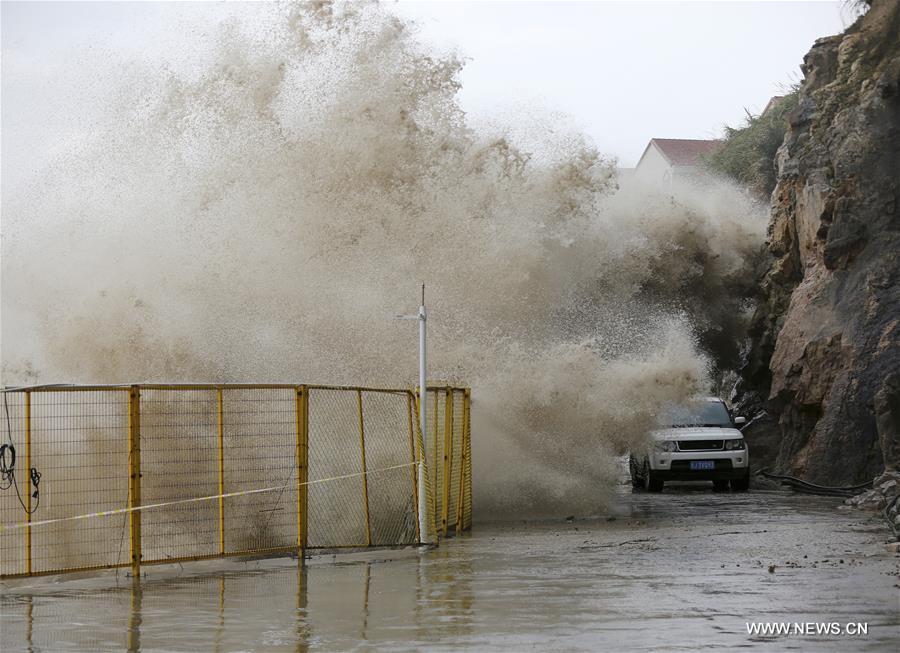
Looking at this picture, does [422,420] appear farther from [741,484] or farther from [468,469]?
[741,484]

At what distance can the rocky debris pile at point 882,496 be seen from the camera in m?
17.1

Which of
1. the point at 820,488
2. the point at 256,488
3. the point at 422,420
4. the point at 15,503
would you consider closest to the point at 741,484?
the point at 820,488

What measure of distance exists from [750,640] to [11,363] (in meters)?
16.6

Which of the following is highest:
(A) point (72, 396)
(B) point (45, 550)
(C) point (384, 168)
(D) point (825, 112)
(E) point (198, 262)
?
(D) point (825, 112)

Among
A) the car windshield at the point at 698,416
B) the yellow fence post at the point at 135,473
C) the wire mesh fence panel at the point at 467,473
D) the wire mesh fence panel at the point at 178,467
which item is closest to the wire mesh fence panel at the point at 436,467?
the wire mesh fence panel at the point at 467,473

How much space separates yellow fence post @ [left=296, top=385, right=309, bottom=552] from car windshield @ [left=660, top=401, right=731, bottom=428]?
37.2ft

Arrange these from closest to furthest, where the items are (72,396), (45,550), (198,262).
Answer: (45,550) → (72,396) → (198,262)

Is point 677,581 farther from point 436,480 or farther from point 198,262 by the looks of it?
point 198,262

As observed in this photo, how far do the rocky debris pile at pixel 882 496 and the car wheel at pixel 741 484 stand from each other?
268cm

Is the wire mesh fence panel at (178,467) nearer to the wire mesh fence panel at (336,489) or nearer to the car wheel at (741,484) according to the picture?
the wire mesh fence panel at (336,489)

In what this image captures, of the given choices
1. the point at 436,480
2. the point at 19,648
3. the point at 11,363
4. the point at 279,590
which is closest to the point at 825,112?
the point at 436,480

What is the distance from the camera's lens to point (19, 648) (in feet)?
27.7

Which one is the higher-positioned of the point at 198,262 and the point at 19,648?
the point at 198,262

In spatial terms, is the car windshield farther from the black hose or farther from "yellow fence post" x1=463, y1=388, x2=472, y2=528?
"yellow fence post" x1=463, y1=388, x2=472, y2=528
